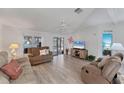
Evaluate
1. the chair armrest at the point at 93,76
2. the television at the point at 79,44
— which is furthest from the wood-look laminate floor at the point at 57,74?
the television at the point at 79,44

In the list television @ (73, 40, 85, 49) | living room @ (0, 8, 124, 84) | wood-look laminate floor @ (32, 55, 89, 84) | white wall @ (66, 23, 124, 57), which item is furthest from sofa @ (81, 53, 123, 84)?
television @ (73, 40, 85, 49)

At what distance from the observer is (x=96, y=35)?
23.5 ft

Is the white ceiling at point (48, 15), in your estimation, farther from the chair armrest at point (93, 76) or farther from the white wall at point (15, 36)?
the chair armrest at point (93, 76)

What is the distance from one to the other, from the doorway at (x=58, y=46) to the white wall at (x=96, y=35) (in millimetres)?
1309

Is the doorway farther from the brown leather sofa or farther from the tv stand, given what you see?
the brown leather sofa

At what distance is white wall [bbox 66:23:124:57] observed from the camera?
17.2 ft

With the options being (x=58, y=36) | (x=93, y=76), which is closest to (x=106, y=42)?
(x=93, y=76)

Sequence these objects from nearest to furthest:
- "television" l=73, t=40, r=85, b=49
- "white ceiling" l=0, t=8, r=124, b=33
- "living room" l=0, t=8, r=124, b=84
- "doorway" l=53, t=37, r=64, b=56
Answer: "white ceiling" l=0, t=8, r=124, b=33 → "living room" l=0, t=8, r=124, b=84 → "television" l=73, t=40, r=85, b=49 → "doorway" l=53, t=37, r=64, b=56

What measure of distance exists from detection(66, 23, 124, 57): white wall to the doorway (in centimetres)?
131

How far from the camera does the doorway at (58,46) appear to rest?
9.52 meters
